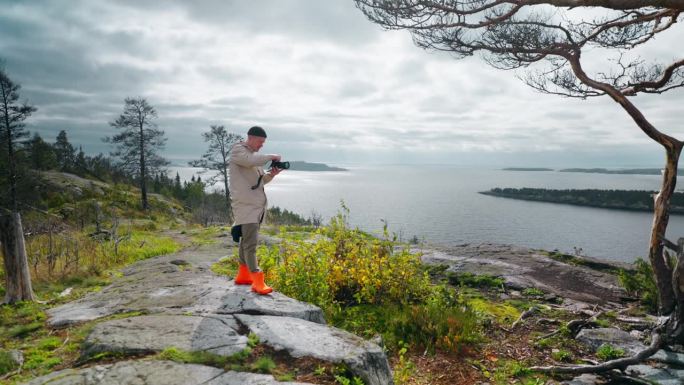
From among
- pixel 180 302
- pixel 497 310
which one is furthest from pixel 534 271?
pixel 180 302

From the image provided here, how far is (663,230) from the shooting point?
7.20m

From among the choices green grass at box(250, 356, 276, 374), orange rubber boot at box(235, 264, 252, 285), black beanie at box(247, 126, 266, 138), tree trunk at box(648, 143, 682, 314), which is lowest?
green grass at box(250, 356, 276, 374)

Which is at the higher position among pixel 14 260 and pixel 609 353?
pixel 14 260

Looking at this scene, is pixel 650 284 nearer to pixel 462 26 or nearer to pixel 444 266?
pixel 444 266

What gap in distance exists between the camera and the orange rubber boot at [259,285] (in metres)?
6.00

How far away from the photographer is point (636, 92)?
7852mm

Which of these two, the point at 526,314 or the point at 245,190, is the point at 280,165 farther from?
the point at 526,314

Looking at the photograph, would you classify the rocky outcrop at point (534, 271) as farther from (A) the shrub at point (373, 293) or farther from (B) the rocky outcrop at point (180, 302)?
(B) the rocky outcrop at point (180, 302)

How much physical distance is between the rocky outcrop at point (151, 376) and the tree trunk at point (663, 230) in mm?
7450

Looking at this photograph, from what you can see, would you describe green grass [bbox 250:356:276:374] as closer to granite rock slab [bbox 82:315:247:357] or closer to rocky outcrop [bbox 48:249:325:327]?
granite rock slab [bbox 82:315:247:357]

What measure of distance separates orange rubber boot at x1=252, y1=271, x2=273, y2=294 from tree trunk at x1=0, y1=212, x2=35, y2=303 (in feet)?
13.7

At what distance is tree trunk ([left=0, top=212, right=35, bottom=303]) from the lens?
6578mm

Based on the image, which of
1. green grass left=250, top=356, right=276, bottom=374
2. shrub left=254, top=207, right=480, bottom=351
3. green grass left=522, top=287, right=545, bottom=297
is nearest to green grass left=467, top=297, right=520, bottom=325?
shrub left=254, top=207, right=480, bottom=351

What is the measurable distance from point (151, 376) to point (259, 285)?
106 inches
